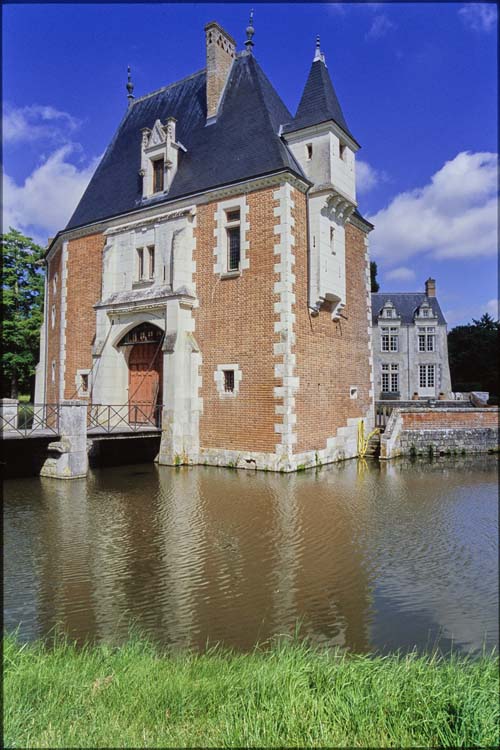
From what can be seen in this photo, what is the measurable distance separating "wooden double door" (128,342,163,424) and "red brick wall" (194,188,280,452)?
210 centimetres

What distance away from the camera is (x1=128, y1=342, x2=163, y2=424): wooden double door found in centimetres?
1634

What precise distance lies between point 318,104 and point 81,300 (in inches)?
418

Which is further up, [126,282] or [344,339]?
[126,282]

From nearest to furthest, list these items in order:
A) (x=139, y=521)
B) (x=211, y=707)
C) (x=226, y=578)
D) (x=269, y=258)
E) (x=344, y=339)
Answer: (x=211, y=707) → (x=226, y=578) → (x=139, y=521) → (x=269, y=258) → (x=344, y=339)

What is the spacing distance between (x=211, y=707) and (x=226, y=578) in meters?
2.88

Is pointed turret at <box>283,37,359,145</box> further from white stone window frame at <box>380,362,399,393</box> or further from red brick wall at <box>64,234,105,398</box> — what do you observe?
white stone window frame at <box>380,362,399,393</box>

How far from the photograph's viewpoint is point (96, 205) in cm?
1905

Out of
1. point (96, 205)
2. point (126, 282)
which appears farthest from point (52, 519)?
point (96, 205)

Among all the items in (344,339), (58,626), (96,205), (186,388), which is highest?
(96,205)

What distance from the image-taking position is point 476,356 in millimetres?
43281

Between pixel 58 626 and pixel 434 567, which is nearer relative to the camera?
pixel 58 626

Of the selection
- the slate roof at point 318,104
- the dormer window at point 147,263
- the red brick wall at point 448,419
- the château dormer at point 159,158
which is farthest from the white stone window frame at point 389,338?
the dormer window at point 147,263

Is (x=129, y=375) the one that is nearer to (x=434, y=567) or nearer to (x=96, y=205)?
(x=96, y=205)

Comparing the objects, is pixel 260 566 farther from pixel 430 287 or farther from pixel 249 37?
pixel 430 287
